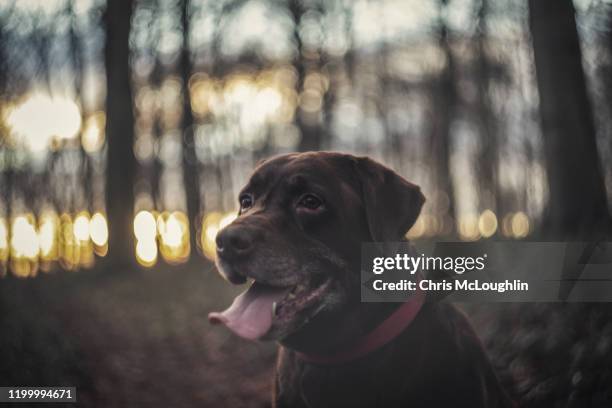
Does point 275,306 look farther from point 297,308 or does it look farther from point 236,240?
point 236,240

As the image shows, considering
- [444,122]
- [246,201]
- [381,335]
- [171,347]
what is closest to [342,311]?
[381,335]

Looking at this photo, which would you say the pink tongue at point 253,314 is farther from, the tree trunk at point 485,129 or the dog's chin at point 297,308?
the tree trunk at point 485,129

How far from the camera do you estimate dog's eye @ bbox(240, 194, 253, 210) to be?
255 cm

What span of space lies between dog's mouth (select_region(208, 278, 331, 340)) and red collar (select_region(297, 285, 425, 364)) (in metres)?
0.27

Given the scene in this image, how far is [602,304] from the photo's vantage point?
9.23 ft

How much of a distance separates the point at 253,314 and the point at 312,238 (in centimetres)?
43

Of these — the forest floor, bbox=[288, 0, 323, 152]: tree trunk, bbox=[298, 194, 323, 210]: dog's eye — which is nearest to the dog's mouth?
bbox=[298, 194, 323, 210]: dog's eye

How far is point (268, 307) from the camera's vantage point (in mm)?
2244

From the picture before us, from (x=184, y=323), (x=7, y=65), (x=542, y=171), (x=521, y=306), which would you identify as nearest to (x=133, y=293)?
(x=184, y=323)

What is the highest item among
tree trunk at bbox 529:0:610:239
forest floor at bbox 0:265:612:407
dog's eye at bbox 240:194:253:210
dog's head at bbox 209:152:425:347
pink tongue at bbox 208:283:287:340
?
tree trunk at bbox 529:0:610:239

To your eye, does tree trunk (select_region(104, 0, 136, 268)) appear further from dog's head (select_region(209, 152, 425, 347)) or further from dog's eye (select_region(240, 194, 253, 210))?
dog's head (select_region(209, 152, 425, 347))

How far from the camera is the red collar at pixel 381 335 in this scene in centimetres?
229

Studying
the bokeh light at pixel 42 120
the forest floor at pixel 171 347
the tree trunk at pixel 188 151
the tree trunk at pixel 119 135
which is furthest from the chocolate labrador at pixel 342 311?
the bokeh light at pixel 42 120

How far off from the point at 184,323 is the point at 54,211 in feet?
4.06
